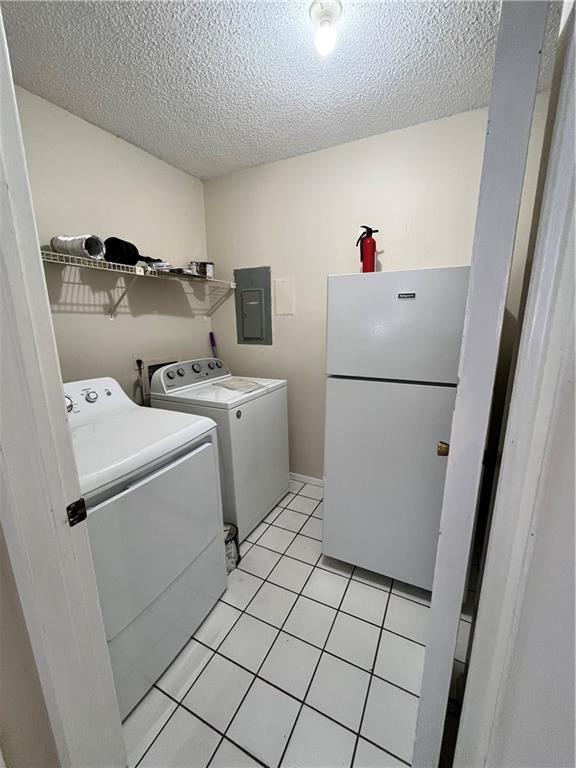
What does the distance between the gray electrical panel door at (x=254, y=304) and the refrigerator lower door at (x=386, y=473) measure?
105cm

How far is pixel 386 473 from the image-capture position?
1.42 meters

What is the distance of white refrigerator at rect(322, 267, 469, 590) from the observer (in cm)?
122

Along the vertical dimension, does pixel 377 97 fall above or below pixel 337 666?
above

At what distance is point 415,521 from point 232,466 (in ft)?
3.15

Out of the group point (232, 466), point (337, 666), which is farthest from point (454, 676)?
point (232, 466)

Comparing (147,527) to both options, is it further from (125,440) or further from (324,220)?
(324,220)

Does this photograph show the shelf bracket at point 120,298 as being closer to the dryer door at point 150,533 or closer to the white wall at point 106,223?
the white wall at point 106,223

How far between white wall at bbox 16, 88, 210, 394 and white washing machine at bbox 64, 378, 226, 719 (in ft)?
1.44

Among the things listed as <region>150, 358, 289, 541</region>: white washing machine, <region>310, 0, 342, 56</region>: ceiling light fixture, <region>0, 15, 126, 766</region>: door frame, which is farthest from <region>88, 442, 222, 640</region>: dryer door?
<region>310, 0, 342, 56</region>: ceiling light fixture

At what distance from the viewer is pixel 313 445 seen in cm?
237

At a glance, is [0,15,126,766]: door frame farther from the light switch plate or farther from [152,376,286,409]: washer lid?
the light switch plate

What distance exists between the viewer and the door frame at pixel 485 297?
0.47 meters

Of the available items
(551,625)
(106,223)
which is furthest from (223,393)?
(551,625)

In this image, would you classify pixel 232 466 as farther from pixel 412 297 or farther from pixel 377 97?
pixel 377 97
